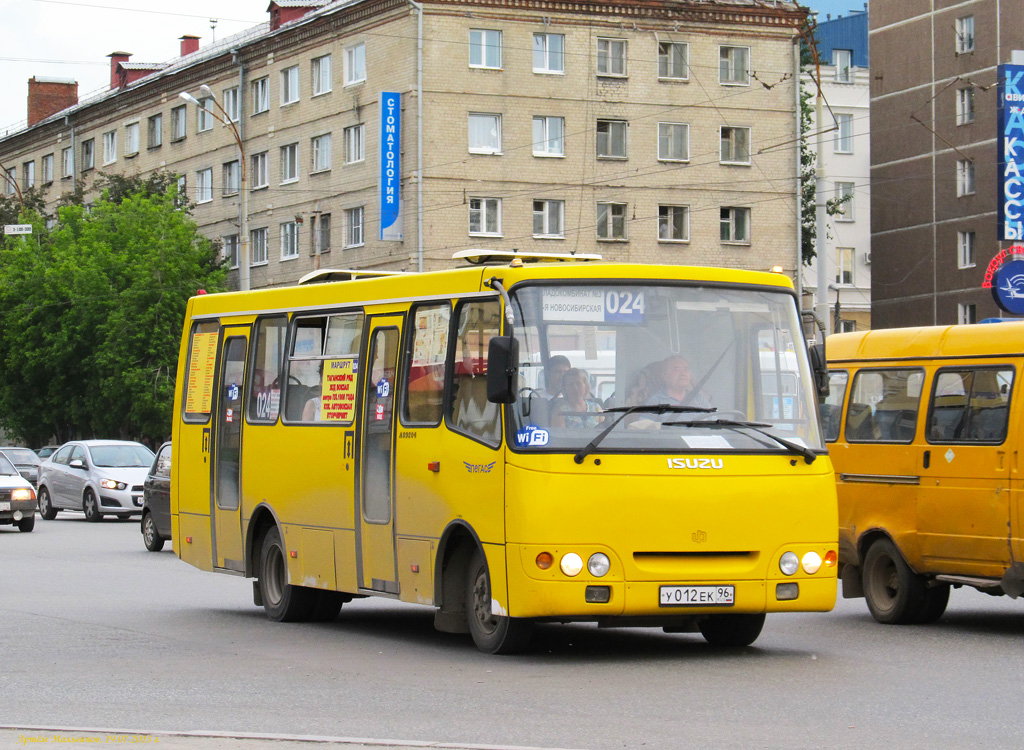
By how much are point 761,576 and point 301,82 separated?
174 feet

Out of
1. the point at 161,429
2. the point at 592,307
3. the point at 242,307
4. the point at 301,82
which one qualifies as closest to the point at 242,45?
the point at 301,82

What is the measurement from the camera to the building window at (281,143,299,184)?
6244 centimetres

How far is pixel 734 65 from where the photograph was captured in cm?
6012

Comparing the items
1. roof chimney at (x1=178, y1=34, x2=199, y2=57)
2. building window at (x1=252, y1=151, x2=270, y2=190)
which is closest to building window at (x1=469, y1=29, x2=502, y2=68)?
building window at (x1=252, y1=151, x2=270, y2=190)

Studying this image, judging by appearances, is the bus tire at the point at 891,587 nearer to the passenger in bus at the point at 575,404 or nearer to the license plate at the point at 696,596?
the license plate at the point at 696,596

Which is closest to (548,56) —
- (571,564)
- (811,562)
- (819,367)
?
(819,367)

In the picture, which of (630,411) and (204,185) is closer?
(630,411)

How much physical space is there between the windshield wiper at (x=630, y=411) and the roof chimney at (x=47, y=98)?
266ft

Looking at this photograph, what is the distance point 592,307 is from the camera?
1120 cm

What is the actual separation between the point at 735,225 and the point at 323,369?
47613 mm

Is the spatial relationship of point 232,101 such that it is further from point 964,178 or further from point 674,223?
point 964,178

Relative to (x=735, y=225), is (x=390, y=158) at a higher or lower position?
higher

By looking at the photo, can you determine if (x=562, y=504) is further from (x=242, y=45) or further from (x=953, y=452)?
(x=242, y=45)

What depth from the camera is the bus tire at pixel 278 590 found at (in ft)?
47.0
